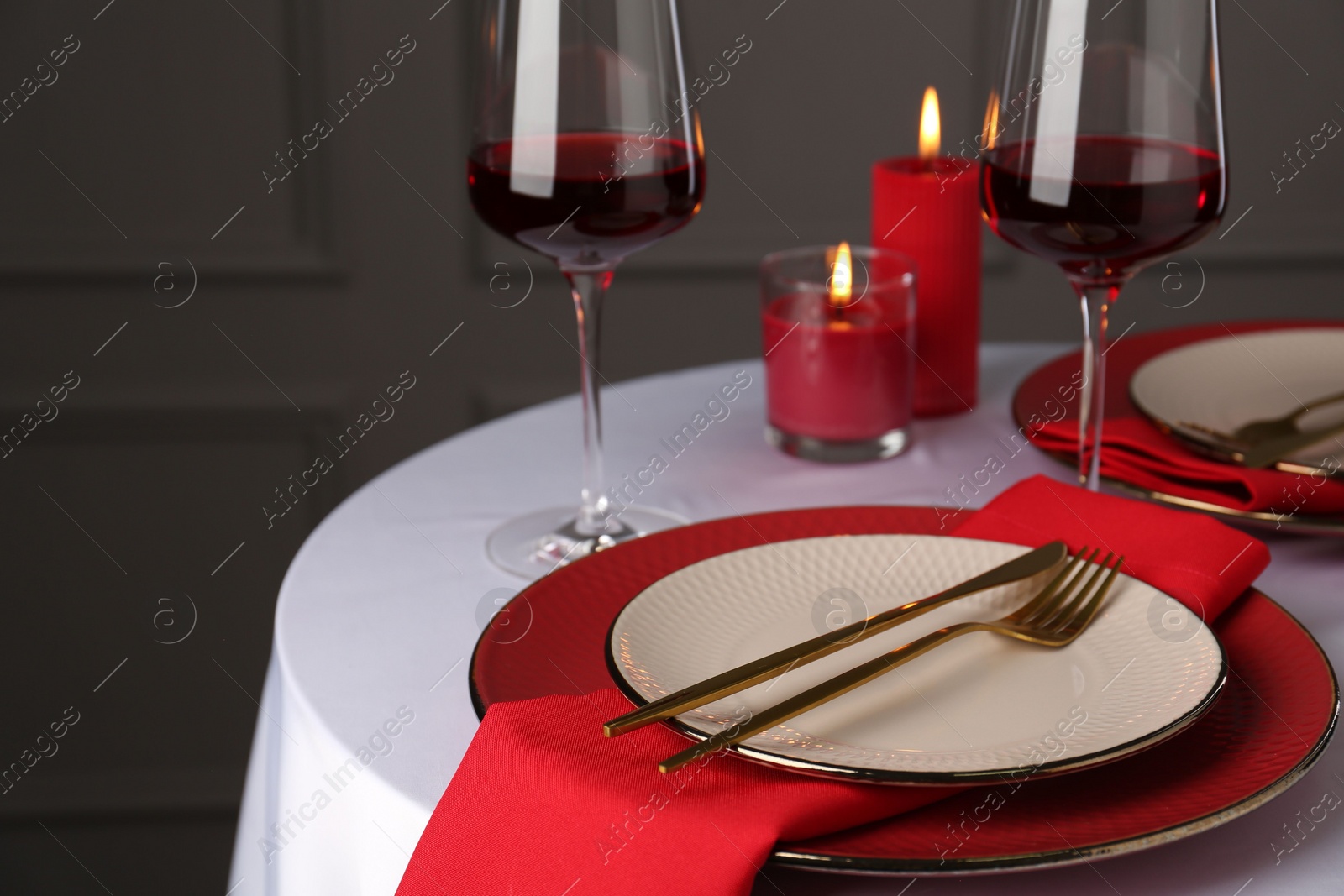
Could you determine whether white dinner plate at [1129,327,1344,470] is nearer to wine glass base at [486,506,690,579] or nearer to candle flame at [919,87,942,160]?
candle flame at [919,87,942,160]

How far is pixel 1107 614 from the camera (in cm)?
51

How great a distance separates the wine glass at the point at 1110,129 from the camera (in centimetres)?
59

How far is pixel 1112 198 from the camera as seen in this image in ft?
1.98

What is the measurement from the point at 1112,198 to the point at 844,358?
0.83 ft

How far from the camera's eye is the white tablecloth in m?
0.42

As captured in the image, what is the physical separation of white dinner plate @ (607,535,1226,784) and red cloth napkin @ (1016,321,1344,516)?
194 mm

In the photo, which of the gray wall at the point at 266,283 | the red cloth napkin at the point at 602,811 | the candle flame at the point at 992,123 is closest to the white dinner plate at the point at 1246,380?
the candle flame at the point at 992,123

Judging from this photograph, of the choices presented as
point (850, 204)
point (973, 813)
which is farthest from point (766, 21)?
point (973, 813)

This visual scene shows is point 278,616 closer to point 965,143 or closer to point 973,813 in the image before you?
point 973,813

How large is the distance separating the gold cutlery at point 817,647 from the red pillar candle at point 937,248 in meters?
0.38

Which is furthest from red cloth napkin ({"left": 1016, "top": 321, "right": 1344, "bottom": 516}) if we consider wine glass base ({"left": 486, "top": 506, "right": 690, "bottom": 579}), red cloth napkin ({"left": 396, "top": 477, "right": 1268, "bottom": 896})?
red cloth napkin ({"left": 396, "top": 477, "right": 1268, "bottom": 896})

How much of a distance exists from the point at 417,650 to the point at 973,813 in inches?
11.5

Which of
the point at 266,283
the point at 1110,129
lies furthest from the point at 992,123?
the point at 266,283

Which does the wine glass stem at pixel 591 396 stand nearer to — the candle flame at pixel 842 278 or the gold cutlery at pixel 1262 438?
the candle flame at pixel 842 278
